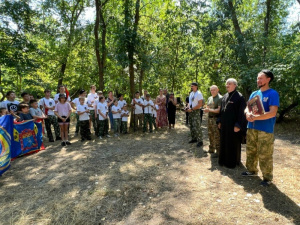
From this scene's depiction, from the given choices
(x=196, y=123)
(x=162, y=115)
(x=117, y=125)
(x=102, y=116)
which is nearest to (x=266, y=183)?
(x=196, y=123)

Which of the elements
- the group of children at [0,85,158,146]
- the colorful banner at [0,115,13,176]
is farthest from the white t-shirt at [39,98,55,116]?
the colorful banner at [0,115,13,176]

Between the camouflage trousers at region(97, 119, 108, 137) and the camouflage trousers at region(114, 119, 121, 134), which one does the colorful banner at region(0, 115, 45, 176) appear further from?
the camouflage trousers at region(114, 119, 121, 134)

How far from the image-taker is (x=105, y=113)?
8.44 metres

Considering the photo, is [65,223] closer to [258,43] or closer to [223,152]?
[223,152]

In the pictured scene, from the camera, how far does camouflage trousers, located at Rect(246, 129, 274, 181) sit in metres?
Answer: 3.76

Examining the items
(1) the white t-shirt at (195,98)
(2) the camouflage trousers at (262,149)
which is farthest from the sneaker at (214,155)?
(1) the white t-shirt at (195,98)

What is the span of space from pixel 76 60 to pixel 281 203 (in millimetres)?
15600

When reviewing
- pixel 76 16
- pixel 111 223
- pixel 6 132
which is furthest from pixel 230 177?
pixel 76 16

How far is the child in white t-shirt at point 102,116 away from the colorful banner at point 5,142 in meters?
3.34

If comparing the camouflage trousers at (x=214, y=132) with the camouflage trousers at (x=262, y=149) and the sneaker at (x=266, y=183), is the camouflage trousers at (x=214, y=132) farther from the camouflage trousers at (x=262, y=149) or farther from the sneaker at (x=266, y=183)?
the sneaker at (x=266, y=183)

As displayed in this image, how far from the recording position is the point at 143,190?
404cm

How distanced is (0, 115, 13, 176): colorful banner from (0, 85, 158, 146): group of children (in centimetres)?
91

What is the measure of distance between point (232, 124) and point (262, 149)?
910 millimetres

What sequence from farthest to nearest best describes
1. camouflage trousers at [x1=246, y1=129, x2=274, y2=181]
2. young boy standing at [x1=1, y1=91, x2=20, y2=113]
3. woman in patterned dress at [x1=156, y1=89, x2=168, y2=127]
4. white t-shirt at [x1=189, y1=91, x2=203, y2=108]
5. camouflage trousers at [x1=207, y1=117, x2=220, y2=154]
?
woman in patterned dress at [x1=156, y1=89, x2=168, y2=127] → young boy standing at [x1=1, y1=91, x2=20, y2=113] → white t-shirt at [x1=189, y1=91, x2=203, y2=108] → camouflage trousers at [x1=207, y1=117, x2=220, y2=154] → camouflage trousers at [x1=246, y1=129, x2=274, y2=181]
